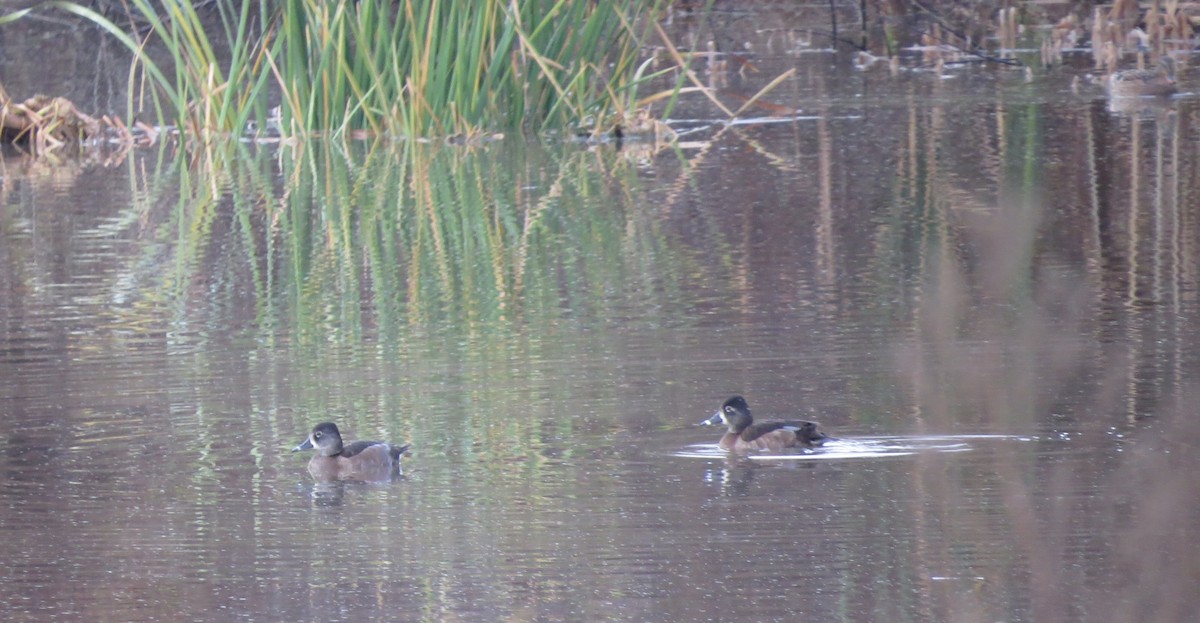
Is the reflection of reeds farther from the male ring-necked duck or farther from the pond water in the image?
the male ring-necked duck

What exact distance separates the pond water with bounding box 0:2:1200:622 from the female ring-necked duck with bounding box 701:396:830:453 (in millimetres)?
44

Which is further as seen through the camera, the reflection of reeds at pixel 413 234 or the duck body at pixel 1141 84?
the duck body at pixel 1141 84

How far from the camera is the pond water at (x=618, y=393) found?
4727 millimetres

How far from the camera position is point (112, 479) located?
5781 millimetres

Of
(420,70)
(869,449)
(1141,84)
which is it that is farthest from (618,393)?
(1141,84)

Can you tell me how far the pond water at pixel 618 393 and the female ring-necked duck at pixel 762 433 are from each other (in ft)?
0.15

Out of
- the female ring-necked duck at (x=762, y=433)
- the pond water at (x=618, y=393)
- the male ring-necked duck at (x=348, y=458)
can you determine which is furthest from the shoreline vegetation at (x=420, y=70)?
the male ring-necked duck at (x=348, y=458)

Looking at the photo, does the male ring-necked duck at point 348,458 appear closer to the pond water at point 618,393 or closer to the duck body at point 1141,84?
the pond water at point 618,393

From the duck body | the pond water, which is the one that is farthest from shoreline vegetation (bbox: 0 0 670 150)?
the duck body

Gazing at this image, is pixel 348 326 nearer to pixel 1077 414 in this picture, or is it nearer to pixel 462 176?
pixel 1077 414

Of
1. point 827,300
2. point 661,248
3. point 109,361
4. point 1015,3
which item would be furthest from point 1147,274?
point 1015,3

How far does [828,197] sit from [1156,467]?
19.5ft

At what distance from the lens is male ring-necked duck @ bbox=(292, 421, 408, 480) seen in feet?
18.7

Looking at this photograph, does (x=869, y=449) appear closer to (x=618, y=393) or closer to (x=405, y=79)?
(x=618, y=393)
